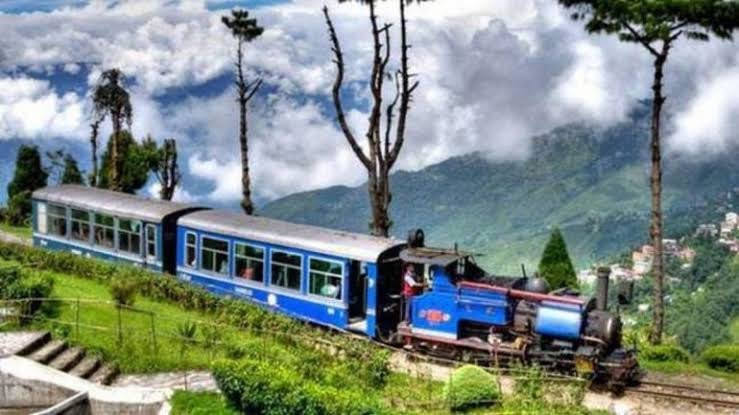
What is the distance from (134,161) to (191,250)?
19.6 meters

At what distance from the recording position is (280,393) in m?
16.0

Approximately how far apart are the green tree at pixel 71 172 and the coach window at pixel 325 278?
3171 centimetres

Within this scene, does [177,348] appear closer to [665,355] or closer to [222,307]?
[222,307]

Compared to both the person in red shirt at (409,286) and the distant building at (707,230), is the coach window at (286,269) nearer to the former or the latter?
the person in red shirt at (409,286)

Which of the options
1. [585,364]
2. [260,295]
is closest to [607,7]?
[585,364]

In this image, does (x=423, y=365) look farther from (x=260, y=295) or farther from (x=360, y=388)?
(x=260, y=295)

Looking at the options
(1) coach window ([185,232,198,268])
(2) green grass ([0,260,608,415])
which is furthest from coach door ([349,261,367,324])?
(1) coach window ([185,232,198,268])

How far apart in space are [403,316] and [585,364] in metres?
4.80

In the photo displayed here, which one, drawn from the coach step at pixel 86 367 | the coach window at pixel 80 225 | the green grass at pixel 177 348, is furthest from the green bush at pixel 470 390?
the coach window at pixel 80 225

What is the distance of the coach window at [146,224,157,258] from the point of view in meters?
27.2

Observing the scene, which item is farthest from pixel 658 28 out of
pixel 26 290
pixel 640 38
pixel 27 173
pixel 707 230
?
pixel 707 230

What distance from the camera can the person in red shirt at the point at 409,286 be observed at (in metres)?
21.7

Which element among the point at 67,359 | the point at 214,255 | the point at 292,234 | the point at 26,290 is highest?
the point at 292,234

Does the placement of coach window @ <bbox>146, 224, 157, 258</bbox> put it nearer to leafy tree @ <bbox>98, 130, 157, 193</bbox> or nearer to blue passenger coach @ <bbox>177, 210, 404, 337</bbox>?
blue passenger coach @ <bbox>177, 210, 404, 337</bbox>
